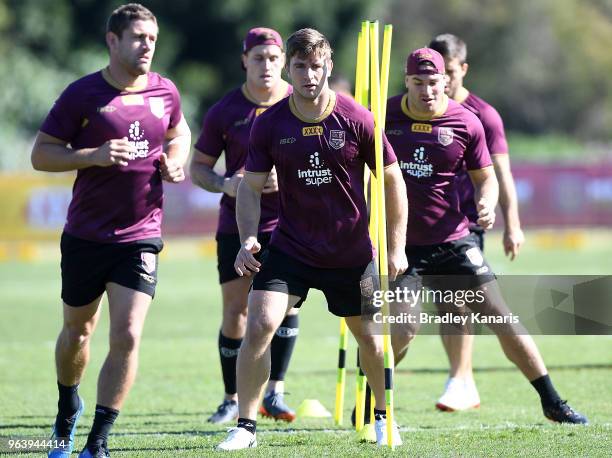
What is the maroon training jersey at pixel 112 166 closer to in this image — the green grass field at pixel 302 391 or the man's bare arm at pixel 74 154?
the man's bare arm at pixel 74 154

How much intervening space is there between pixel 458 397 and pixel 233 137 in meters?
2.74

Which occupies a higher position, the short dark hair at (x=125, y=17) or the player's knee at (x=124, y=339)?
the short dark hair at (x=125, y=17)

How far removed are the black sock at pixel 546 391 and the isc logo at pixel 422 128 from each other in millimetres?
1947

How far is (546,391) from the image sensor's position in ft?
27.5

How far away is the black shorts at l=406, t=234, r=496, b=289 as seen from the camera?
854 centimetres

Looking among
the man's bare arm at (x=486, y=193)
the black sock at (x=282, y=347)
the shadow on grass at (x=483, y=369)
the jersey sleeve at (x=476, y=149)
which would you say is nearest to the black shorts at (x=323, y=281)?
the man's bare arm at (x=486, y=193)

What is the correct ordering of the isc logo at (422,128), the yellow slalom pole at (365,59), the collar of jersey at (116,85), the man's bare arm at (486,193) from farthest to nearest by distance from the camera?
1. the isc logo at (422,128)
2. the man's bare arm at (486,193)
3. the yellow slalom pole at (365,59)
4. the collar of jersey at (116,85)

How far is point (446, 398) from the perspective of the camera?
9.39 metres

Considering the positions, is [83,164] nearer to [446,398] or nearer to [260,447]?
[260,447]

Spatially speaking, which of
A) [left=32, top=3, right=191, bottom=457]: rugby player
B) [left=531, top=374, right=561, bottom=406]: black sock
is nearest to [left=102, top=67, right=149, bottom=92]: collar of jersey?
[left=32, top=3, right=191, bottom=457]: rugby player

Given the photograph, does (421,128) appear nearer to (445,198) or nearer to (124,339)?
(445,198)

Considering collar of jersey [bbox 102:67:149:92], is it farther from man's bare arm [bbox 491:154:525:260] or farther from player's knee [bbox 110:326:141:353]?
man's bare arm [bbox 491:154:525:260]

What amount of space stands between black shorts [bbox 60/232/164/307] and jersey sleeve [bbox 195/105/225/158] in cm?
204

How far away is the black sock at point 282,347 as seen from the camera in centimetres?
933
